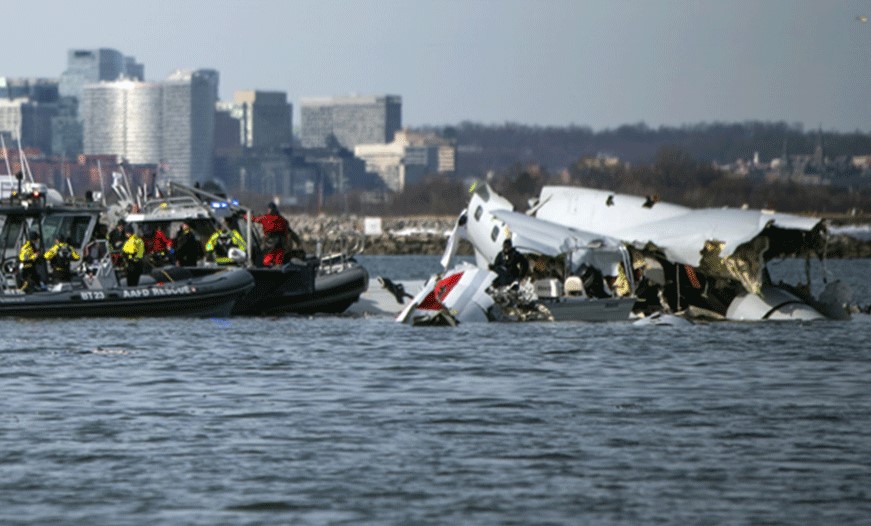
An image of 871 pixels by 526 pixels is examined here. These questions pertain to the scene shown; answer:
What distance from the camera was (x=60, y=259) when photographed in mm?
35875

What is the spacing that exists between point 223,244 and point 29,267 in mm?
6182

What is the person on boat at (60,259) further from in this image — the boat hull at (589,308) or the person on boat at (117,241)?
the boat hull at (589,308)

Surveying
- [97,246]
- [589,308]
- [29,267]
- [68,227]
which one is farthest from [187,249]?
[589,308]

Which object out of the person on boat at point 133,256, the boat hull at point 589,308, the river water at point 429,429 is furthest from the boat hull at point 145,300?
the boat hull at point 589,308

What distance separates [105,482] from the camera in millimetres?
16750

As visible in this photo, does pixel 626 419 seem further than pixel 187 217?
No

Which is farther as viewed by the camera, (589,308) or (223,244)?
(223,244)

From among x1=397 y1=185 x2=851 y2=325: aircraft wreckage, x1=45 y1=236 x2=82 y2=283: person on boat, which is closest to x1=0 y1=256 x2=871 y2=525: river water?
x1=45 y1=236 x2=82 y2=283: person on boat

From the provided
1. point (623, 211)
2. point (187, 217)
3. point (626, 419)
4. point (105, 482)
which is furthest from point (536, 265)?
point (105, 482)

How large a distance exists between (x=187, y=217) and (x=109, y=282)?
4.55 m

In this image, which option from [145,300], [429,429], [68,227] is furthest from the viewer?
[68,227]

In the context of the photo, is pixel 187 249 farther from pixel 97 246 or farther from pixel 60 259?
pixel 60 259

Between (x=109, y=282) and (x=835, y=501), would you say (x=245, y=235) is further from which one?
(x=835, y=501)

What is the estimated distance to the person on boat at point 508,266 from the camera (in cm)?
3826
